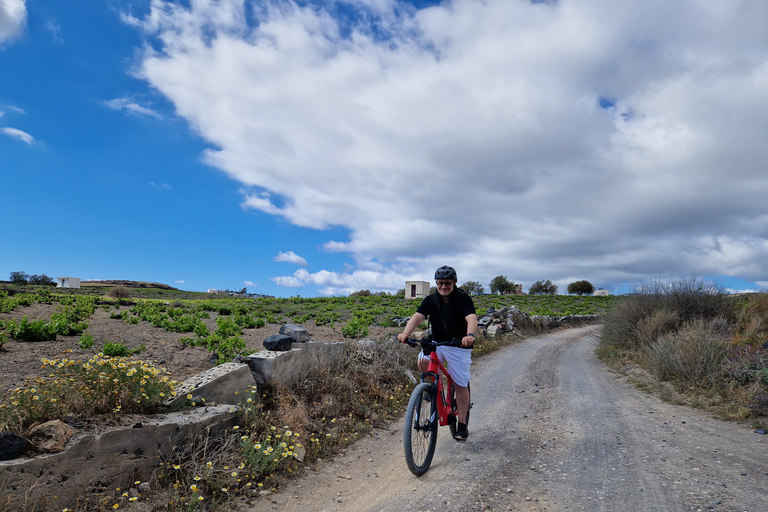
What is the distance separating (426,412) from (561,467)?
199cm

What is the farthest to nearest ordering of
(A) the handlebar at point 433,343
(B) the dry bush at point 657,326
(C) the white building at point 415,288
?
(C) the white building at point 415,288 < (B) the dry bush at point 657,326 < (A) the handlebar at point 433,343

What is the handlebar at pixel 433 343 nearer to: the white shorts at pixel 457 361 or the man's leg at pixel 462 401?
the white shorts at pixel 457 361

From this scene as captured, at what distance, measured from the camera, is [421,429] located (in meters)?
5.20

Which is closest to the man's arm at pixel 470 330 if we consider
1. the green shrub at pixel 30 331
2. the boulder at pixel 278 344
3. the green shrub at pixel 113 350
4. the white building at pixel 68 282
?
the boulder at pixel 278 344

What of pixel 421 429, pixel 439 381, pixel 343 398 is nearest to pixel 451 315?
pixel 439 381

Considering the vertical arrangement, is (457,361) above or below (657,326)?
below

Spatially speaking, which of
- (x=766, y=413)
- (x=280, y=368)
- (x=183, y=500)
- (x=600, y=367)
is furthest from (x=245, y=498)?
(x=600, y=367)

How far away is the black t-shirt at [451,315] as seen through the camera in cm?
561

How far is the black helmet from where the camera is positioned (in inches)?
220

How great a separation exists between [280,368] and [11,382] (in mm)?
3870

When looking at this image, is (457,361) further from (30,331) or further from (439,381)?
(30,331)

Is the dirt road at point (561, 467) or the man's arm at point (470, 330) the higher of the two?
the man's arm at point (470, 330)

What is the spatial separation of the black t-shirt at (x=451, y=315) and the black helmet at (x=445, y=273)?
0.25m

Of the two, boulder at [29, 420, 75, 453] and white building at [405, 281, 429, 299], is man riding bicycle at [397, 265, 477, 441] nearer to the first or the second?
boulder at [29, 420, 75, 453]
